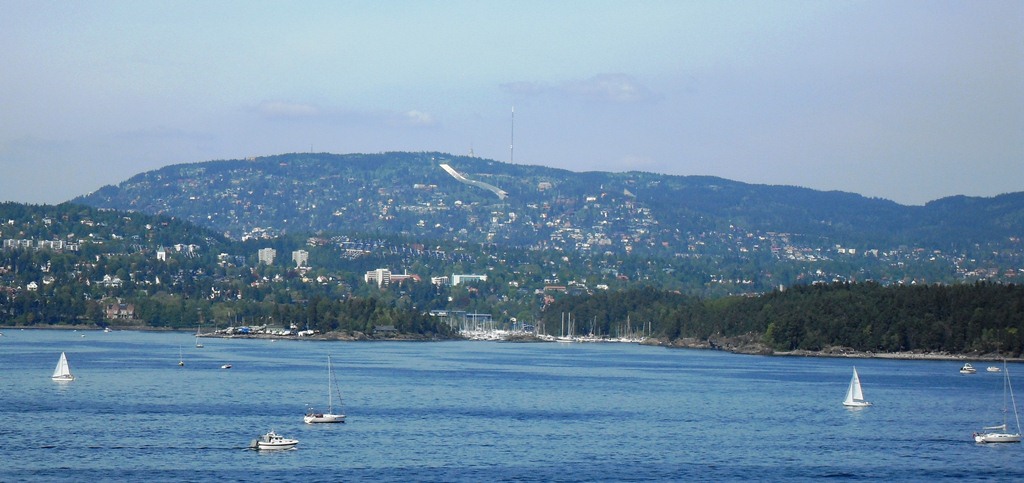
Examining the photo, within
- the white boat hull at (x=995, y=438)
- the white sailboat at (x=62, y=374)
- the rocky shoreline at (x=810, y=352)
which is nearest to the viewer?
the white boat hull at (x=995, y=438)

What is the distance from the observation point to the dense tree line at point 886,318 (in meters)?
117

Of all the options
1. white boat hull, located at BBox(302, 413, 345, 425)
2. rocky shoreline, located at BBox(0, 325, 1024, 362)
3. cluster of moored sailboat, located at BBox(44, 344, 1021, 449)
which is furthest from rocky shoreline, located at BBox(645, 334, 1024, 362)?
white boat hull, located at BBox(302, 413, 345, 425)

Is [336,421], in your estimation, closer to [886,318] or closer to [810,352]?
[886,318]

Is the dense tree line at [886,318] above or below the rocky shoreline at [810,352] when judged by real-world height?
above

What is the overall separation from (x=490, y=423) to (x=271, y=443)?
1269 centimetres

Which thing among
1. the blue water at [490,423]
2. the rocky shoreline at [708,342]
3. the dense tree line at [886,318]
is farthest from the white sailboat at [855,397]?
the dense tree line at [886,318]

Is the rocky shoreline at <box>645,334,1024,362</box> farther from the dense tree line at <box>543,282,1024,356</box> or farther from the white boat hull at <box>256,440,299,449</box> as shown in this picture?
the white boat hull at <box>256,440,299,449</box>

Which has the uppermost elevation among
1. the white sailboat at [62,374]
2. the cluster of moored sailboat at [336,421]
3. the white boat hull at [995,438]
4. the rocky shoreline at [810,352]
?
the rocky shoreline at [810,352]

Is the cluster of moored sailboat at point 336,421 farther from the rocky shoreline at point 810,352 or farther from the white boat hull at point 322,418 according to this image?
the rocky shoreline at point 810,352

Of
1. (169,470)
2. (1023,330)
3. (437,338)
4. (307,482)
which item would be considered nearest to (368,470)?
(307,482)

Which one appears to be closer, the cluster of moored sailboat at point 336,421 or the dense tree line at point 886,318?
the cluster of moored sailboat at point 336,421

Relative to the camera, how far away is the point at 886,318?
121 meters

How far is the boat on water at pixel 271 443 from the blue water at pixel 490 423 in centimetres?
38

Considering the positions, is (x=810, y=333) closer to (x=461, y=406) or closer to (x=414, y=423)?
(x=461, y=406)
